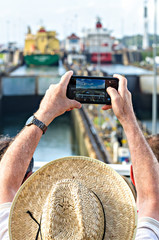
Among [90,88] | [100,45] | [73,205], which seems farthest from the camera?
[100,45]

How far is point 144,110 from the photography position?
22859 millimetres

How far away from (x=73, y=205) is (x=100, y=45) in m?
47.0

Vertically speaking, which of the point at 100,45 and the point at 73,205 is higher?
the point at 73,205

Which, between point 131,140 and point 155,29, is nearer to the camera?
point 131,140

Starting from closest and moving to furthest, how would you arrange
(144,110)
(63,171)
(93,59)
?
(63,171), (144,110), (93,59)

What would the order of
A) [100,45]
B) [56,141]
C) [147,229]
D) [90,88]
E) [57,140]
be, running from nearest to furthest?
[147,229], [90,88], [56,141], [57,140], [100,45]

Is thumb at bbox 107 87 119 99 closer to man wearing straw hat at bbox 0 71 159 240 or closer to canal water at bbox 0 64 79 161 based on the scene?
man wearing straw hat at bbox 0 71 159 240

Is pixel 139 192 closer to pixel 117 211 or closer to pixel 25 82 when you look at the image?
pixel 117 211

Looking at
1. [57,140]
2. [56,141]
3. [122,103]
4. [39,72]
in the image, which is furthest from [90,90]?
[39,72]

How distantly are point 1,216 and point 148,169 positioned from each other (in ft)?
1.40

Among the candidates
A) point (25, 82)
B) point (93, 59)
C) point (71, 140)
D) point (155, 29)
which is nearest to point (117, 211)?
point (155, 29)

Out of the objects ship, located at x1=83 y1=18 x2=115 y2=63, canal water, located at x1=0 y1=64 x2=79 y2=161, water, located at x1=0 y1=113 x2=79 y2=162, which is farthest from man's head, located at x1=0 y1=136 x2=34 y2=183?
ship, located at x1=83 y1=18 x2=115 y2=63

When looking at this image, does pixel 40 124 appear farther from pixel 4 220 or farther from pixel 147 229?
pixel 147 229

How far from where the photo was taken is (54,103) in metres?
1.19
